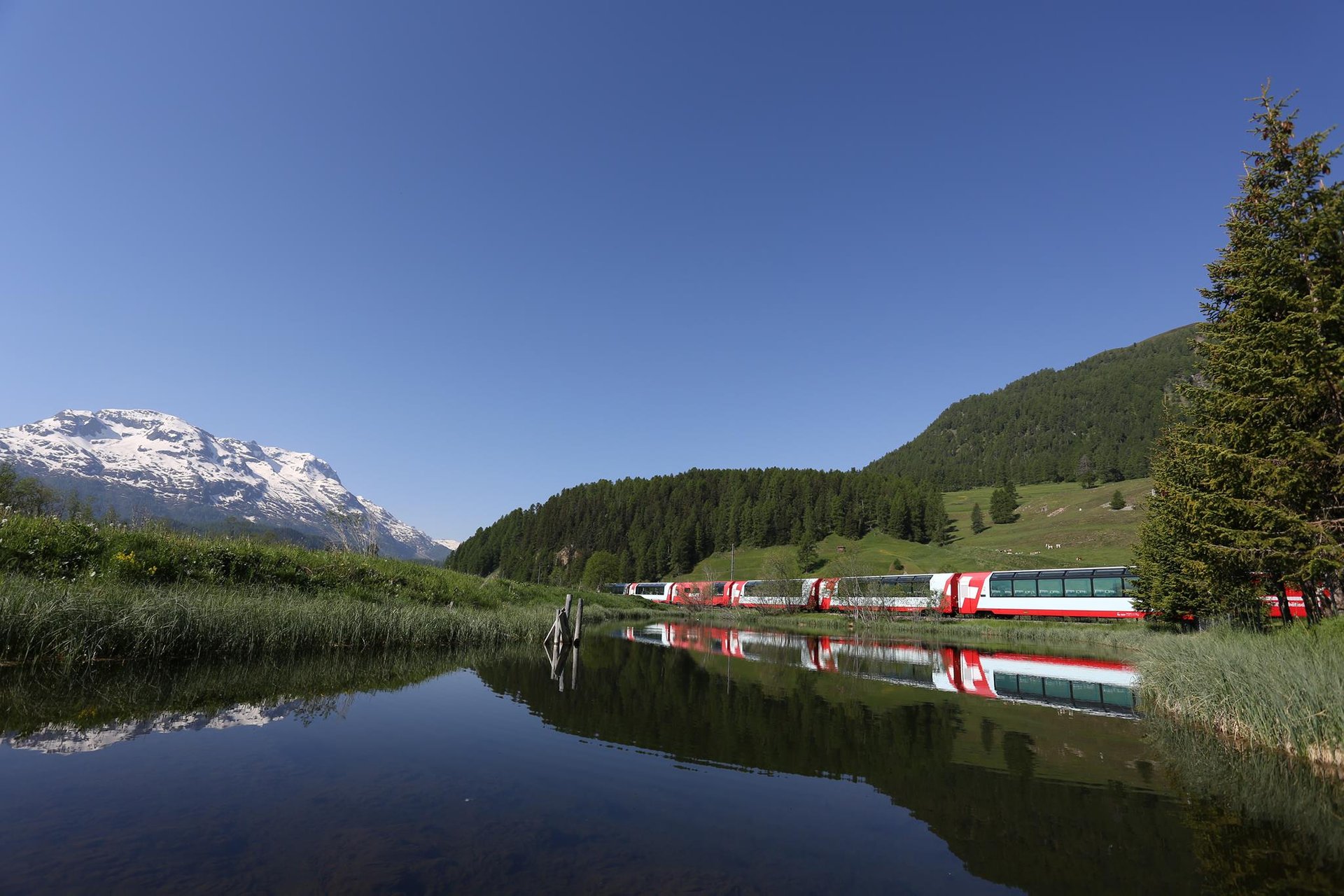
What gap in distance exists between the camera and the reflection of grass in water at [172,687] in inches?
386

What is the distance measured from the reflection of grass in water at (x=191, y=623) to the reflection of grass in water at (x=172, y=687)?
55 cm

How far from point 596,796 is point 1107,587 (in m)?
48.8

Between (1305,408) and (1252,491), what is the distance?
3132 mm

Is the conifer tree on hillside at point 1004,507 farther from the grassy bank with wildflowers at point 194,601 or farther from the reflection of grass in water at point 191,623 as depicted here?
the reflection of grass in water at point 191,623

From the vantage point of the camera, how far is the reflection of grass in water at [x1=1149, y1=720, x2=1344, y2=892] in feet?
22.8

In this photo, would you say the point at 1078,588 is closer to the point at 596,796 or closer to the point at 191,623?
the point at 596,796

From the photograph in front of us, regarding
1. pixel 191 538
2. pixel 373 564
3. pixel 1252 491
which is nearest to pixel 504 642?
pixel 373 564

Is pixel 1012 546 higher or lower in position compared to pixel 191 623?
higher

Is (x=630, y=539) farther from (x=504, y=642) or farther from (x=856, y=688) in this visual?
(x=856, y=688)

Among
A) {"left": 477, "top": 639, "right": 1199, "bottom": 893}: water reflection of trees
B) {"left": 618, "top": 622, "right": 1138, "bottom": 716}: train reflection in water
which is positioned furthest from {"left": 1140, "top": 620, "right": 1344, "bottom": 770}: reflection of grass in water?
{"left": 477, "top": 639, "right": 1199, "bottom": 893}: water reflection of trees

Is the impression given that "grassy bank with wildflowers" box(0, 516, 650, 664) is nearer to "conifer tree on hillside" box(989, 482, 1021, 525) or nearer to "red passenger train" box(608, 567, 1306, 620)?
"red passenger train" box(608, 567, 1306, 620)

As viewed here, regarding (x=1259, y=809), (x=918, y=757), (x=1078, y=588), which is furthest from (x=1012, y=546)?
(x=1259, y=809)

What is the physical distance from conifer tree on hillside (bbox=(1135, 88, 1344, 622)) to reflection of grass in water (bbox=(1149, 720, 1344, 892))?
6.24 meters

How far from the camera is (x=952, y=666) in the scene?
26.2 metres
